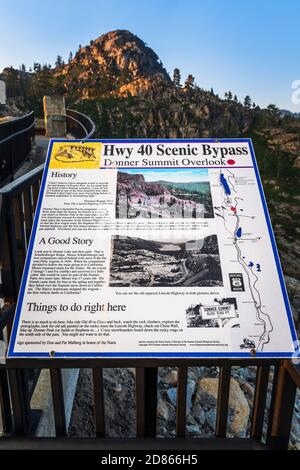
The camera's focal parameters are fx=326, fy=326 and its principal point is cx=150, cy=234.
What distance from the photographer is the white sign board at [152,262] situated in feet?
→ 7.13

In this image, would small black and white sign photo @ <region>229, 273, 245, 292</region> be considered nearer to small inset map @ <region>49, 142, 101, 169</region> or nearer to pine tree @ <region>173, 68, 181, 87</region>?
small inset map @ <region>49, 142, 101, 169</region>

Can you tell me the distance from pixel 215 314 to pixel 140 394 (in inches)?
33.1

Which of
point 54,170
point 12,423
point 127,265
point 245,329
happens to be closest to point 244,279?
point 245,329

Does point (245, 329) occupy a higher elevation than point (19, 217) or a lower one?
lower

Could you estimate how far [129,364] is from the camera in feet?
7.01

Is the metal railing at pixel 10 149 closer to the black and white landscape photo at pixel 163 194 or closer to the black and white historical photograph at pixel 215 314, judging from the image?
the black and white landscape photo at pixel 163 194

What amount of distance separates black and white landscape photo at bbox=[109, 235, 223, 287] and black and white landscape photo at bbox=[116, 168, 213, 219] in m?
0.25

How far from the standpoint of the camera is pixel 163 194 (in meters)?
2.74

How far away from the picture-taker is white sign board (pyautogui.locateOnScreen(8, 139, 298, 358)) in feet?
7.13

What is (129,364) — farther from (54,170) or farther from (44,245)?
(54,170)

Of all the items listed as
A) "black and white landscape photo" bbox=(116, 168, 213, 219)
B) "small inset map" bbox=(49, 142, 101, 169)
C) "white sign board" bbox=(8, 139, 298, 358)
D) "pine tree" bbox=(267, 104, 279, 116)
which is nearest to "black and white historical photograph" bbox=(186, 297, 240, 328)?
"white sign board" bbox=(8, 139, 298, 358)

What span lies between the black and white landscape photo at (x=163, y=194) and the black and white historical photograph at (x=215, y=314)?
73 cm

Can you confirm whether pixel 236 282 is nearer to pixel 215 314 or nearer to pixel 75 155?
pixel 215 314
